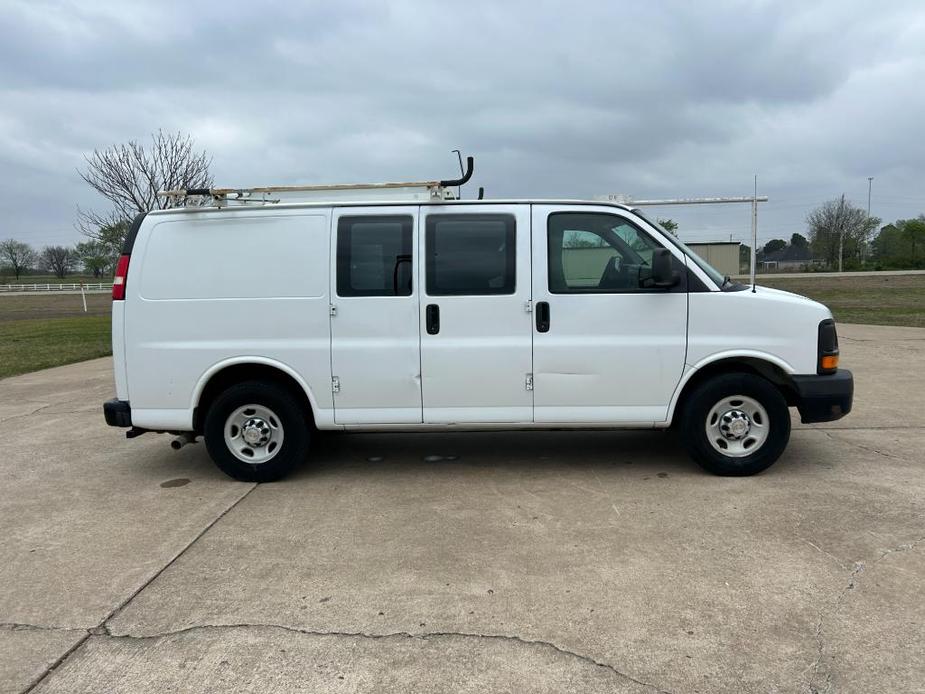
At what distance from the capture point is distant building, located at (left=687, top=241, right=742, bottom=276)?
6.68 metres

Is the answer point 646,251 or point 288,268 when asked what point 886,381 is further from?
point 288,268

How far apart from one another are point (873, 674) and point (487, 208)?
358 centimetres

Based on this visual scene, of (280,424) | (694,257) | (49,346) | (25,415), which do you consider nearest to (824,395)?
(694,257)

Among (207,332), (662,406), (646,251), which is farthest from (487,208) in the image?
(207,332)

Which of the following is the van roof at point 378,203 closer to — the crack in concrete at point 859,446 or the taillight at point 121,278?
the taillight at point 121,278

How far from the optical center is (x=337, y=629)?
3010 millimetres

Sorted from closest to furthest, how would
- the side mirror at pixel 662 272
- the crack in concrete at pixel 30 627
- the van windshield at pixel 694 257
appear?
the crack in concrete at pixel 30 627, the side mirror at pixel 662 272, the van windshield at pixel 694 257

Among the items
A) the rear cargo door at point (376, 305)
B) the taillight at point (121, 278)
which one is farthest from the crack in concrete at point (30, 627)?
the taillight at point (121, 278)

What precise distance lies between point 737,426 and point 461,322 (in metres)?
2.20

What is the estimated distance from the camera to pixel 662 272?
181 inches

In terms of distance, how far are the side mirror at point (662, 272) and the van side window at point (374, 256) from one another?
1755mm

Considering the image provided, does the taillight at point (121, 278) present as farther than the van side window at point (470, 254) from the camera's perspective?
Yes

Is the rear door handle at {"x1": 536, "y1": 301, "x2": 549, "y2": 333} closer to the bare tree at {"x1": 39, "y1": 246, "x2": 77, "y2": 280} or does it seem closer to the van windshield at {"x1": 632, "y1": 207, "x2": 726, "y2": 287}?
the van windshield at {"x1": 632, "y1": 207, "x2": 726, "y2": 287}

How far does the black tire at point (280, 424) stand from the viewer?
4.95 meters
